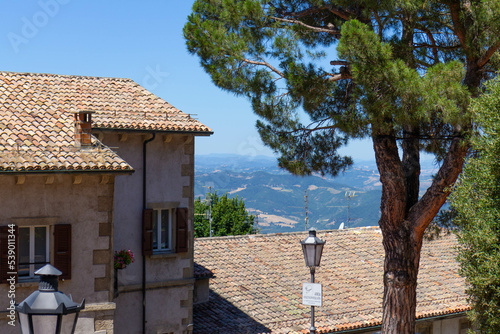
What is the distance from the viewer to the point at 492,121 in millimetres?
11453

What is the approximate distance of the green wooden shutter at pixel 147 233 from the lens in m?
14.2

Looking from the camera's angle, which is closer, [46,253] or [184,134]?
[46,253]

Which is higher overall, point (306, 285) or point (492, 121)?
point (492, 121)

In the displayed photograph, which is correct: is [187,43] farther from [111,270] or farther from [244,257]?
[244,257]

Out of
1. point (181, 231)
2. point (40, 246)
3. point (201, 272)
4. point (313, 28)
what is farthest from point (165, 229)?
point (313, 28)

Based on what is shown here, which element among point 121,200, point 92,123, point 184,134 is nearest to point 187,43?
point 184,134

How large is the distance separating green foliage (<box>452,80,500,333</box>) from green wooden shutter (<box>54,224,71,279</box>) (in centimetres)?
761

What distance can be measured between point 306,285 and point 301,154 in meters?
5.20

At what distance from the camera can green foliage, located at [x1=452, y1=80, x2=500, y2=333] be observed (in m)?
11.5

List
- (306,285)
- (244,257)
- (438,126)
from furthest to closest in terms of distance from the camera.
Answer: (244,257) < (438,126) < (306,285)

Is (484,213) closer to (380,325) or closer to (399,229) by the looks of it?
(399,229)

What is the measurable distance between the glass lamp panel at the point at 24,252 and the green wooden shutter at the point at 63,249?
0.52 m

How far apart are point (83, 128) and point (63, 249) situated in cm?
240

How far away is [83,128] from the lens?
12.1 m
